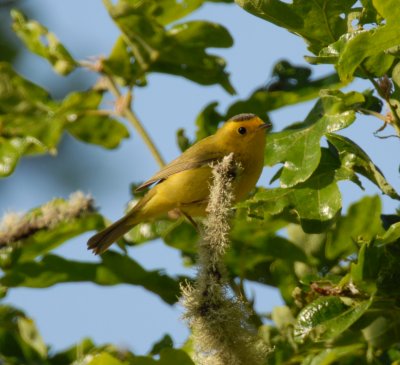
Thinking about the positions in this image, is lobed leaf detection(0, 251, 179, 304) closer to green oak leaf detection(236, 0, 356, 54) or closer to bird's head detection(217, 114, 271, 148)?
bird's head detection(217, 114, 271, 148)

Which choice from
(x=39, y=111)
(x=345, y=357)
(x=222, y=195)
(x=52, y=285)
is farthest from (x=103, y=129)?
(x=345, y=357)

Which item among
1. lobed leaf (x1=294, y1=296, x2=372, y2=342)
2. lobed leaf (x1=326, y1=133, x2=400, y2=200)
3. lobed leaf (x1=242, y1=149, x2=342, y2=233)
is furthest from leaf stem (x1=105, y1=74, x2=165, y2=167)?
lobed leaf (x1=294, y1=296, x2=372, y2=342)

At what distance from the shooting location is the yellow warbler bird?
3979 mm

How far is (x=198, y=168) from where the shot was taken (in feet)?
13.4

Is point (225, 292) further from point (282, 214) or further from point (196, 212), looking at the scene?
point (196, 212)

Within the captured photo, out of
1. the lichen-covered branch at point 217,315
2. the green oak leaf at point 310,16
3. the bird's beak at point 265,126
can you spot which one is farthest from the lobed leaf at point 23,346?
the bird's beak at point 265,126

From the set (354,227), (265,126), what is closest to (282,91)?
(265,126)

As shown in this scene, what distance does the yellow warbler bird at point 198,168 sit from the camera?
13.1ft

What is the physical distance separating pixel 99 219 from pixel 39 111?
877mm

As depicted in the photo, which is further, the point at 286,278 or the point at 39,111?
the point at 39,111

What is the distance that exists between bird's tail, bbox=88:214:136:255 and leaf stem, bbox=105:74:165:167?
490mm

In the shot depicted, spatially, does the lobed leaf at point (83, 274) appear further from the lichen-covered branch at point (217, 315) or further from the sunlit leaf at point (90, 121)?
the lichen-covered branch at point (217, 315)

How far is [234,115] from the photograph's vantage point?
12.6 feet

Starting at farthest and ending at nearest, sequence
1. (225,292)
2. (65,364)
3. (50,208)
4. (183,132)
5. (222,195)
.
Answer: (183,132)
(50,208)
(65,364)
(222,195)
(225,292)
